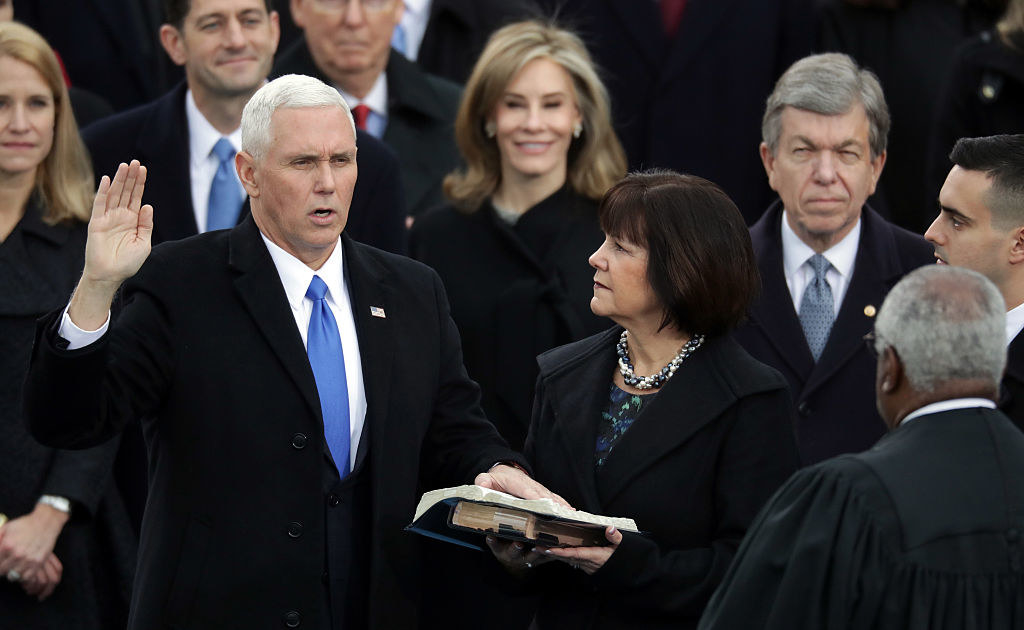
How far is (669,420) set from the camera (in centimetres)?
437

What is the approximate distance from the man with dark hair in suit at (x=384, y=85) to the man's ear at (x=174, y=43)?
1.95 ft

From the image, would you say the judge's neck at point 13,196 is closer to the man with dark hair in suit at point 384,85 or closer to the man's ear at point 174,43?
the man's ear at point 174,43

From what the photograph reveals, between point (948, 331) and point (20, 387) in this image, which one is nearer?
point (948, 331)

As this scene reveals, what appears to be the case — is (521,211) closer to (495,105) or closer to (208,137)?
(495,105)

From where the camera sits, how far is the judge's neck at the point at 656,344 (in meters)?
4.55

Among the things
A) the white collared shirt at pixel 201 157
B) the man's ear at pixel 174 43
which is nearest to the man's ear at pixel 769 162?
the white collared shirt at pixel 201 157

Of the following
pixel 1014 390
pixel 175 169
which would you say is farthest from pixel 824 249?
pixel 175 169

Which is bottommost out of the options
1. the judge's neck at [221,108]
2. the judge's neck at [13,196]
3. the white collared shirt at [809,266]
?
the white collared shirt at [809,266]

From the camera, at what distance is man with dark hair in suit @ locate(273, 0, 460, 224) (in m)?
7.02

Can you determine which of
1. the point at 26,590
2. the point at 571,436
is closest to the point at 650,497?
the point at 571,436

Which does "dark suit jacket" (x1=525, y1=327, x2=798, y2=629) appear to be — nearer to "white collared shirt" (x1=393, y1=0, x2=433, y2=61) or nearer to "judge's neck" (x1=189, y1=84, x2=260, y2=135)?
→ "judge's neck" (x1=189, y1=84, x2=260, y2=135)

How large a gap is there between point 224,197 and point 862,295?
257 cm

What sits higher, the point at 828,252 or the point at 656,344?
the point at 828,252

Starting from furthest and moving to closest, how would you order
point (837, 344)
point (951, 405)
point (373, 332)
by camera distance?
1. point (837, 344)
2. point (373, 332)
3. point (951, 405)
